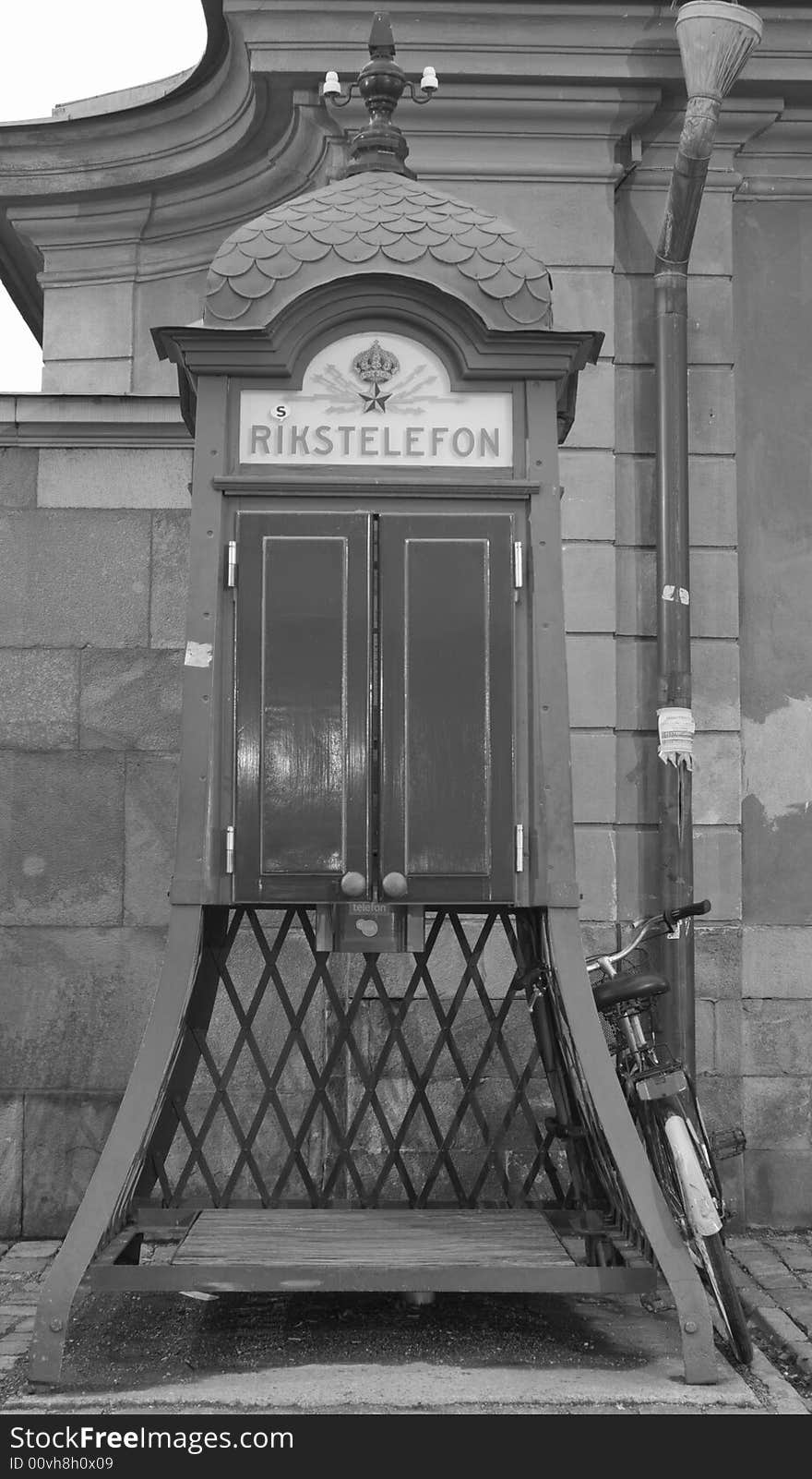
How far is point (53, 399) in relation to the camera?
22.0ft

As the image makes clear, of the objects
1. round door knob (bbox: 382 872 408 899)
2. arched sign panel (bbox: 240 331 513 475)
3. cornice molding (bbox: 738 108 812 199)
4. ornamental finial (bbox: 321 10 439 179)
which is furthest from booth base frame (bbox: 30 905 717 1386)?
cornice molding (bbox: 738 108 812 199)

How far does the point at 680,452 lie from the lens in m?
6.52

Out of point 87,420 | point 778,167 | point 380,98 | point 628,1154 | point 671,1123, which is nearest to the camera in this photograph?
point 628,1154

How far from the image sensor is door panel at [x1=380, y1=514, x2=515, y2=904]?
466 cm

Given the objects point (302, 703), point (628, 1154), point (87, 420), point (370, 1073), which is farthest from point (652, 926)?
point (87, 420)

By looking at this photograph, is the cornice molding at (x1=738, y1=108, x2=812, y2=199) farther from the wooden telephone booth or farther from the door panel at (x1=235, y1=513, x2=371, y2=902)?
the door panel at (x1=235, y1=513, x2=371, y2=902)

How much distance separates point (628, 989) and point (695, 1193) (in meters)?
0.60

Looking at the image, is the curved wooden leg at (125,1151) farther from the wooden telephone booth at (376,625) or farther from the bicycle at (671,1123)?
the bicycle at (671,1123)

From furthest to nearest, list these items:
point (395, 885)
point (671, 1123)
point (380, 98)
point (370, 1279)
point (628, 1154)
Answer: point (380, 98) < point (395, 885) < point (671, 1123) < point (628, 1154) < point (370, 1279)

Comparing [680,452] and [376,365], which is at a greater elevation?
[680,452]

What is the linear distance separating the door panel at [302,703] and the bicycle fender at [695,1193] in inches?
47.5

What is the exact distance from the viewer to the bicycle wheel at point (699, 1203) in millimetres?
4406

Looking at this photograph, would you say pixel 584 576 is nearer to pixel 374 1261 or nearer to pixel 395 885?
pixel 395 885

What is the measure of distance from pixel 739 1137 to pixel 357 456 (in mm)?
2323
